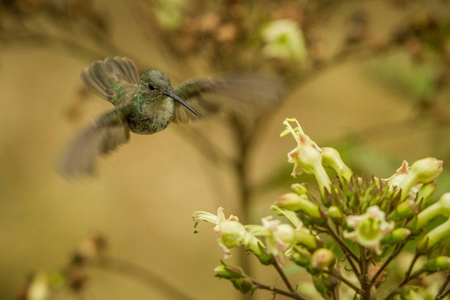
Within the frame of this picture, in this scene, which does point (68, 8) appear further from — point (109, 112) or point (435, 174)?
point (435, 174)

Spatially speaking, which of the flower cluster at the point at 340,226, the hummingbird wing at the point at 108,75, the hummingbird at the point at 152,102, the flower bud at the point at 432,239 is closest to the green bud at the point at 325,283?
the flower cluster at the point at 340,226

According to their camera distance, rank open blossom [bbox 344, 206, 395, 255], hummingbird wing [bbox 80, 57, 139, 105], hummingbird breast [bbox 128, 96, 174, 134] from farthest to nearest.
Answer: hummingbird wing [bbox 80, 57, 139, 105], hummingbird breast [bbox 128, 96, 174, 134], open blossom [bbox 344, 206, 395, 255]

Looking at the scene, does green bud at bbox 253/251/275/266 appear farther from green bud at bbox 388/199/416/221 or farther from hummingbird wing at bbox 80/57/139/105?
hummingbird wing at bbox 80/57/139/105

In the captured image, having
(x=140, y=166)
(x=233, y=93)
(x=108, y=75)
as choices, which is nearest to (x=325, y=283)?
(x=233, y=93)

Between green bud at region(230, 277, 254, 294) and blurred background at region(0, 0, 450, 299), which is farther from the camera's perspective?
blurred background at region(0, 0, 450, 299)

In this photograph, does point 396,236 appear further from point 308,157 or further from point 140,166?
point 140,166

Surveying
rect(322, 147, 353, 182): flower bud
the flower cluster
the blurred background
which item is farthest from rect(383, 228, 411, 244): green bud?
the blurred background

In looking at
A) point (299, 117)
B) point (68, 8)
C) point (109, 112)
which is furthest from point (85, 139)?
point (299, 117)
